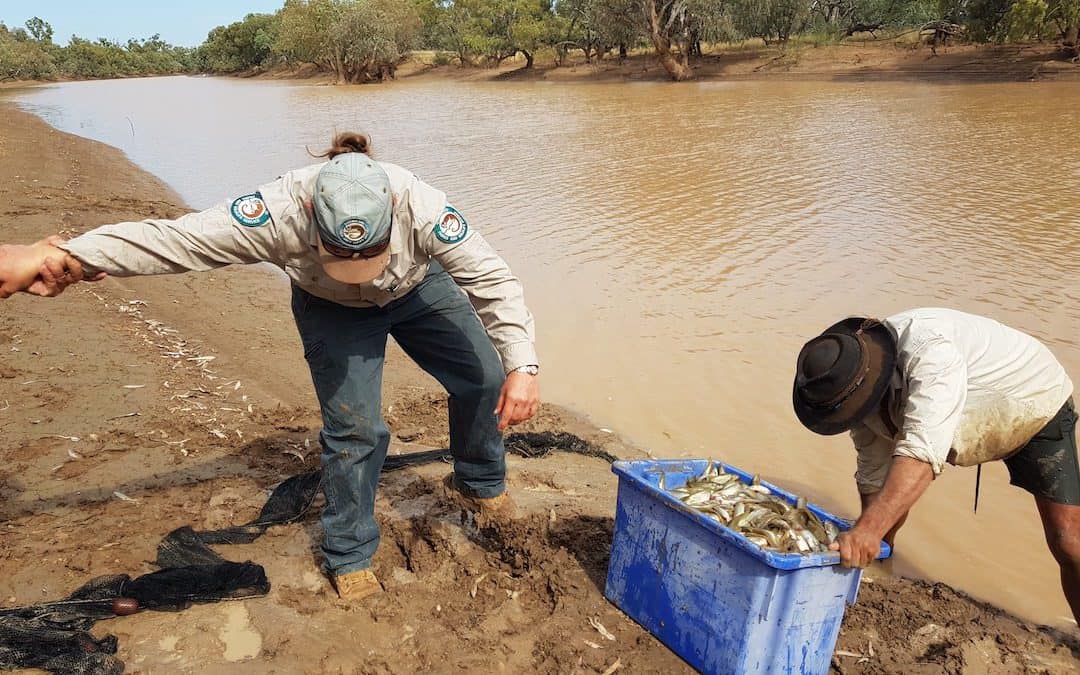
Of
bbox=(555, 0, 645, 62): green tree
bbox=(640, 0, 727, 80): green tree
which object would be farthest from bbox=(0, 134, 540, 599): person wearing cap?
bbox=(555, 0, 645, 62): green tree

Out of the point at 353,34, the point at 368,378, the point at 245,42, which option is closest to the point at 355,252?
the point at 368,378

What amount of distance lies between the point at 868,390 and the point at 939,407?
24 cm

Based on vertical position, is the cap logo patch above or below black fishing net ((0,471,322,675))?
above

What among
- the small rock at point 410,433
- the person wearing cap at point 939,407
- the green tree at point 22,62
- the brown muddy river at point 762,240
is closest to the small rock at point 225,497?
the small rock at point 410,433

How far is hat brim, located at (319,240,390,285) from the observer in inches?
112

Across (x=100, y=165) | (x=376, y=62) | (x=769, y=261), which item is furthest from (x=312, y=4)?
(x=769, y=261)

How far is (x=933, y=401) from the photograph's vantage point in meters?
2.80

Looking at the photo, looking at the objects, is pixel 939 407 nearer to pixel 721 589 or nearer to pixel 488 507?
pixel 721 589

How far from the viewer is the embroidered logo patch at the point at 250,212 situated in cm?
293

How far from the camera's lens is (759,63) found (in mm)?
40625

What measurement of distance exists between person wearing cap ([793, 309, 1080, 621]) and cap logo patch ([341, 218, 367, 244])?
169cm

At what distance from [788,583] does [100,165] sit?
18.3m

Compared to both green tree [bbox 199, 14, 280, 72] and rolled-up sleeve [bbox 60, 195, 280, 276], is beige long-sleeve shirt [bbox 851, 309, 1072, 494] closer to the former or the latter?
rolled-up sleeve [bbox 60, 195, 280, 276]

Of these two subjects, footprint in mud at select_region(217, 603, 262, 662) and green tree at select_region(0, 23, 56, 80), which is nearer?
footprint in mud at select_region(217, 603, 262, 662)
